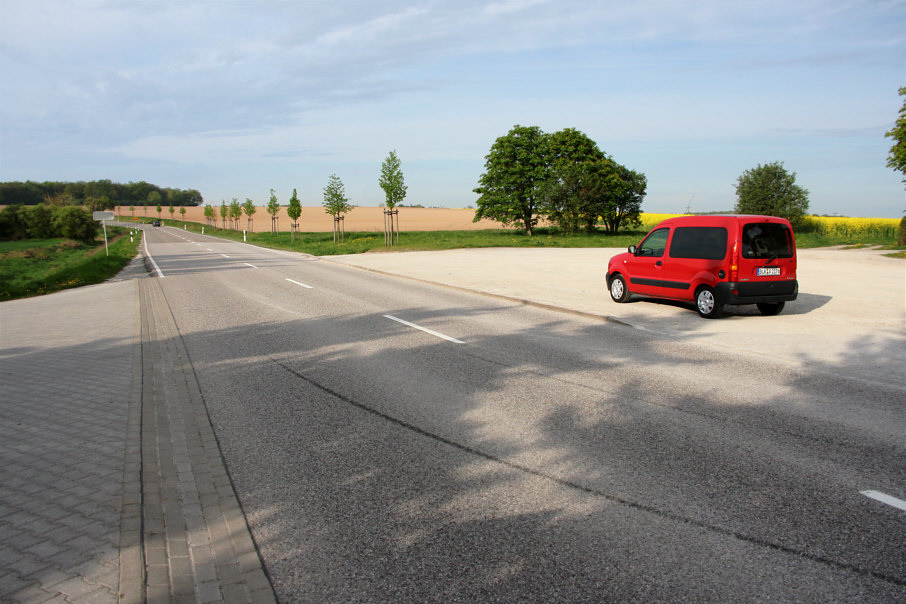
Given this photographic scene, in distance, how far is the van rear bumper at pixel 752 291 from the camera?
10594mm

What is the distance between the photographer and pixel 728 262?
10578 mm

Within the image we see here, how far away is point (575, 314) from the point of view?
38.9ft

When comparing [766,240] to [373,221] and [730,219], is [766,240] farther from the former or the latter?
Result: [373,221]

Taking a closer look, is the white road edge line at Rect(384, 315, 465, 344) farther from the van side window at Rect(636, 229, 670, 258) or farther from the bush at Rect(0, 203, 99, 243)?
the bush at Rect(0, 203, 99, 243)

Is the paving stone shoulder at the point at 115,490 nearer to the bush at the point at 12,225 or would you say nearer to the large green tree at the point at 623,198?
the large green tree at the point at 623,198

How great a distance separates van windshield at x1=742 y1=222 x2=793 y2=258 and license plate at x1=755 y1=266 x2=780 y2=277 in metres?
0.21

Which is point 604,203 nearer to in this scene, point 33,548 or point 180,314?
point 180,314

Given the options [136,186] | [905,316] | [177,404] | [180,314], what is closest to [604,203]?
[905,316]

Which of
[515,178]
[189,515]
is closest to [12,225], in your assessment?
[515,178]

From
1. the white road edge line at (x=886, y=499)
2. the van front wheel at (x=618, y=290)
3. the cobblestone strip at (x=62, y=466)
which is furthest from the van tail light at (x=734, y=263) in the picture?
the cobblestone strip at (x=62, y=466)

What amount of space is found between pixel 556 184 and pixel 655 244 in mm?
36949

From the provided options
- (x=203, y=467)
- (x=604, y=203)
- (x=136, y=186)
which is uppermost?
(x=136, y=186)

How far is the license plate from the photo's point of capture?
35.0 ft

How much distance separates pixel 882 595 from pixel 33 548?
4608mm
